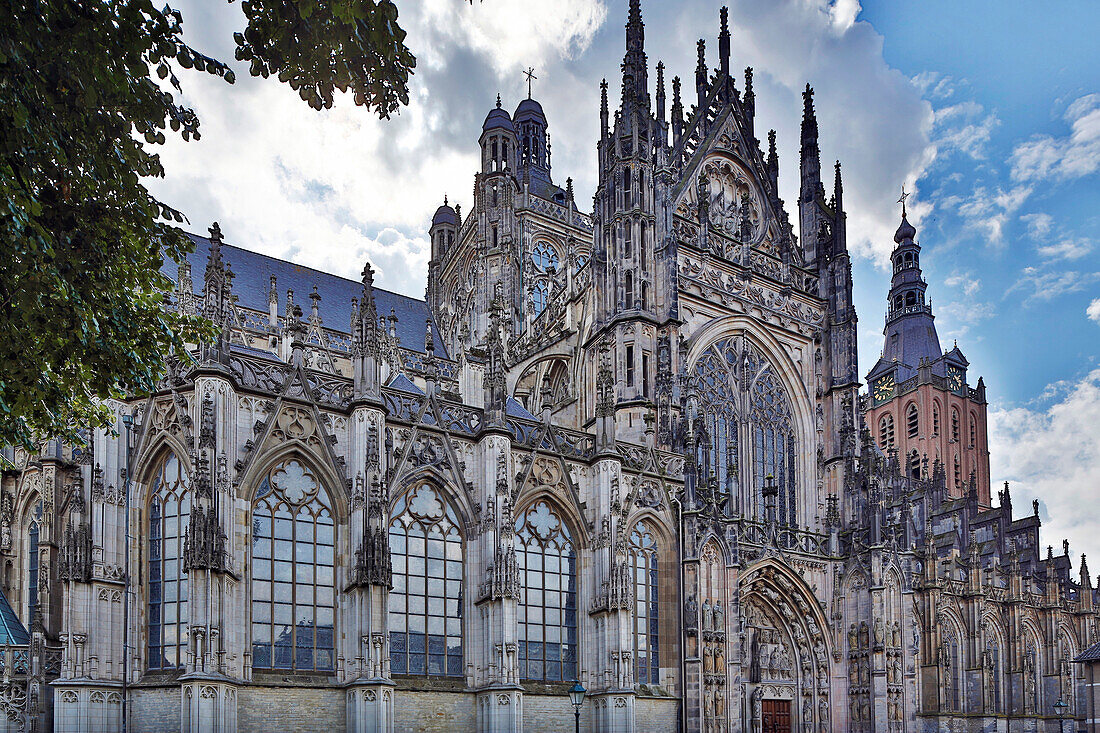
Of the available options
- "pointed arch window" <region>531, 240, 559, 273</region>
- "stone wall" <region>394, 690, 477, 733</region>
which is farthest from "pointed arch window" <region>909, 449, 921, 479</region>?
"stone wall" <region>394, 690, 477, 733</region>

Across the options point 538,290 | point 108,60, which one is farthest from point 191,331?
point 538,290

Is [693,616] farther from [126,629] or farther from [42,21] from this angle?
[42,21]

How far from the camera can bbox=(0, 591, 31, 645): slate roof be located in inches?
799

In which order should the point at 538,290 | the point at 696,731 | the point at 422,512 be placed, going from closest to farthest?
1. the point at 422,512
2. the point at 696,731
3. the point at 538,290

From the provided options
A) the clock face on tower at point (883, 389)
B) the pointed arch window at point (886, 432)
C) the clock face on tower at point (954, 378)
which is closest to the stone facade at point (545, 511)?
the pointed arch window at point (886, 432)

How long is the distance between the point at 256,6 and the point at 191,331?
178 inches

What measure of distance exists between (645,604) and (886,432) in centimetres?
6040

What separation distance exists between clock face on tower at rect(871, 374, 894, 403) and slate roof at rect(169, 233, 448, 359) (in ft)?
169

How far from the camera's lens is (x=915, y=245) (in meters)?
89.2

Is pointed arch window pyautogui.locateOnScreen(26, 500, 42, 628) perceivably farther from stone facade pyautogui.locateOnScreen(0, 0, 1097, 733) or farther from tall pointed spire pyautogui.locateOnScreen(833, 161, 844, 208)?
tall pointed spire pyautogui.locateOnScreen(833, 161, 844, 208)

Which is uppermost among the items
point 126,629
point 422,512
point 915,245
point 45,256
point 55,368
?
point 915,245

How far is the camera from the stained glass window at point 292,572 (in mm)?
21219

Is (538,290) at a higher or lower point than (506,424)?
higher

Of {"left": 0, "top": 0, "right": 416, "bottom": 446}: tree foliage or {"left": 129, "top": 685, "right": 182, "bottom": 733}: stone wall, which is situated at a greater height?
{"left": 0, "top": 0, "right": 416, "bottom": 446}: tree foliage
